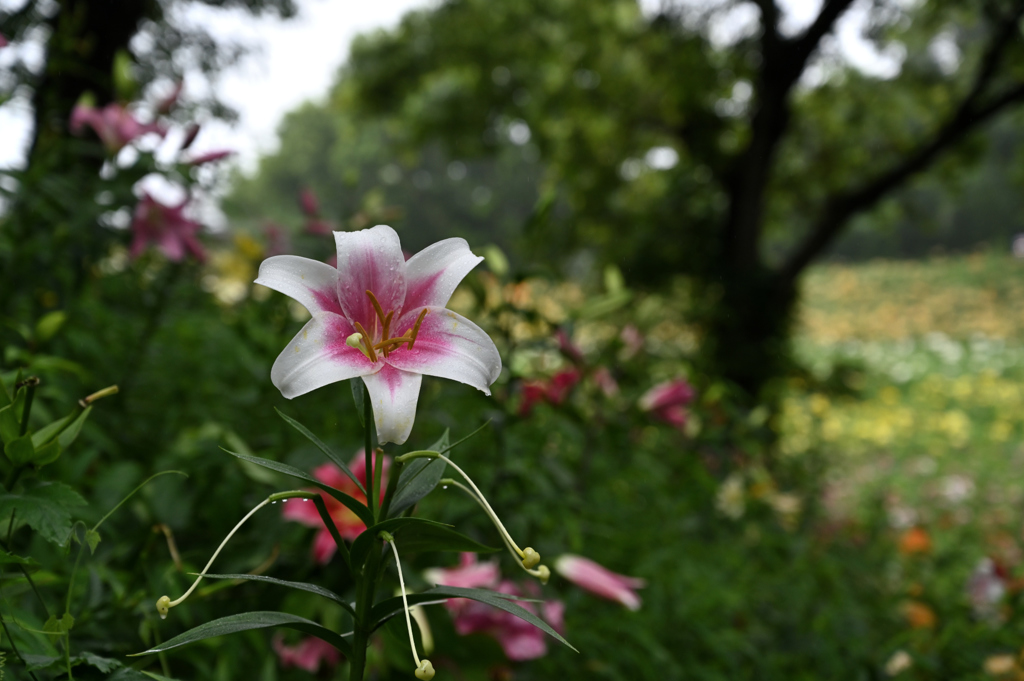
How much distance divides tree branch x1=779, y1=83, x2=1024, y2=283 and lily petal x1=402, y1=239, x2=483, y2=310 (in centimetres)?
388

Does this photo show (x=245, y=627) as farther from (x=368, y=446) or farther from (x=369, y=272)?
(x=369, y=272)

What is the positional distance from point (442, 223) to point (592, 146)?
18.8 m

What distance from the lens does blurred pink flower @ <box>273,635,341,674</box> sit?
74 centimetres

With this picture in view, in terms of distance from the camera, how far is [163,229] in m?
1.17

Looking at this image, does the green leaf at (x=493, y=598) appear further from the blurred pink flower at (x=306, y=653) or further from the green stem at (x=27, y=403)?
the blurred pink flower at (x=306, y=653)

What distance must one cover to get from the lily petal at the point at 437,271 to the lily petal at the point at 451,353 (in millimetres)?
13

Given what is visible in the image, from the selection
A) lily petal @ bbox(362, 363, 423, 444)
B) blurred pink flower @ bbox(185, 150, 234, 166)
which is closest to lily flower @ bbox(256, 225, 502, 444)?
lily petal @ bbox(362, 363, 423, 444)

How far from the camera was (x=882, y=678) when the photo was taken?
40.4 inches

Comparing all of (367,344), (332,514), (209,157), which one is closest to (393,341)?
(367,344)

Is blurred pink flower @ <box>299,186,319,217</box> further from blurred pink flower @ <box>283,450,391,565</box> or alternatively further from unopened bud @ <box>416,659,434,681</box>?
unopened bud @ <box>416,659,434,681</box>

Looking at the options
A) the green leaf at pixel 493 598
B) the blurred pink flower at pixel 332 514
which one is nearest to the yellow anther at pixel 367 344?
the green leaf at pixel 493 598

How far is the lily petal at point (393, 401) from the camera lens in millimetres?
372

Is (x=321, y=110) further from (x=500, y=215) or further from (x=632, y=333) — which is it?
(x=632, y=333)

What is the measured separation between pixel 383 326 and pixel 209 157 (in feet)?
2.33
